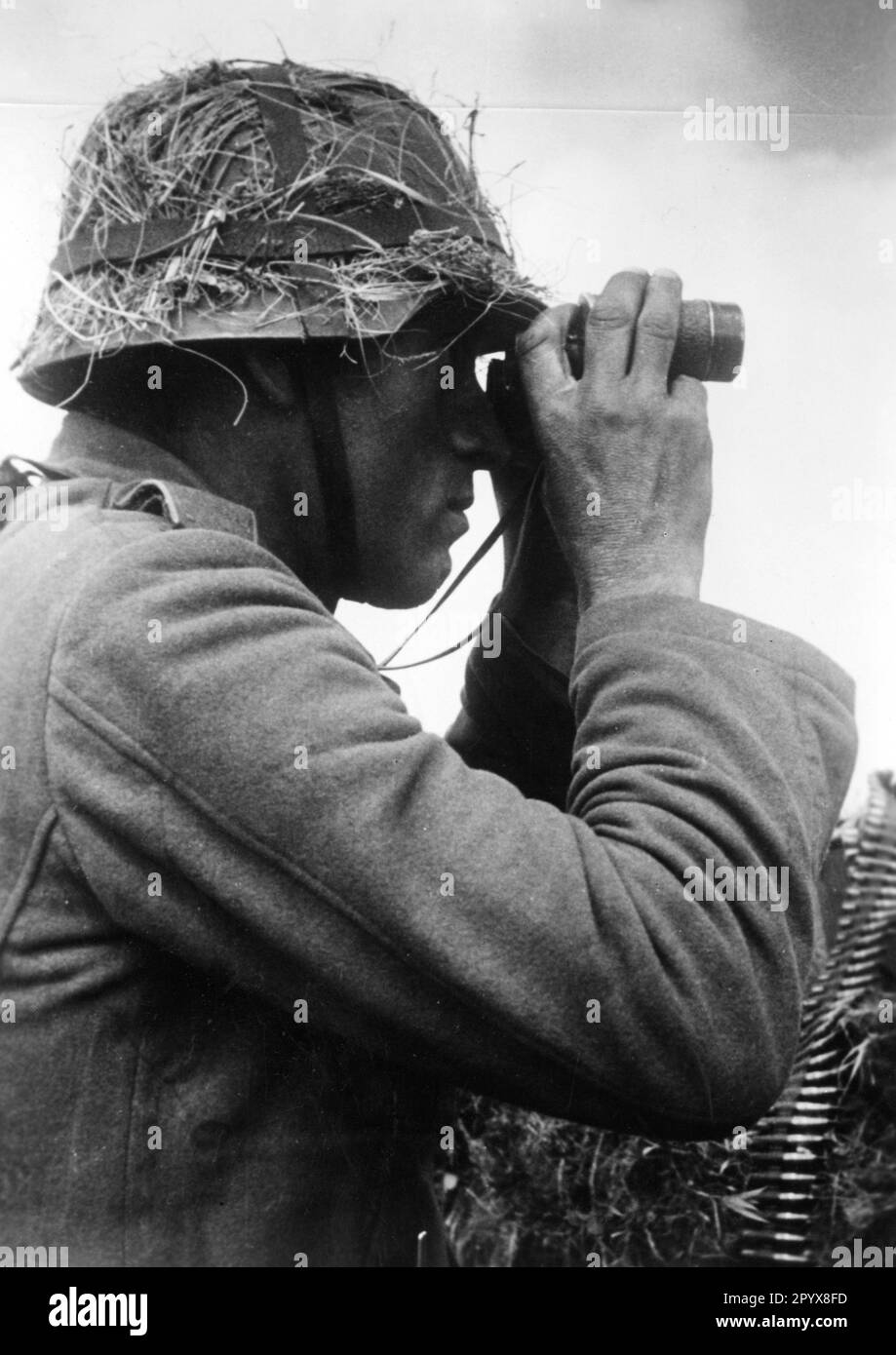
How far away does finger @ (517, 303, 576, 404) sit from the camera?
58.2 inches


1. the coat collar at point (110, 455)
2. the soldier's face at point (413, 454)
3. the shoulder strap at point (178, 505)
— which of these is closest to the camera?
the shoulder strap at point (178, 505)

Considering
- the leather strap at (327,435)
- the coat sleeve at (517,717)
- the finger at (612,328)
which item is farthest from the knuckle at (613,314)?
the coat sleeve at (517,717)

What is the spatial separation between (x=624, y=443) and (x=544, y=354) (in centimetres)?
16

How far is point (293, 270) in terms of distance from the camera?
1387 mm

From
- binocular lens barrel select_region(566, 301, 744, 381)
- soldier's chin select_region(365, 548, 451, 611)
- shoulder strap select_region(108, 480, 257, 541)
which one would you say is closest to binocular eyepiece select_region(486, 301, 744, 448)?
binocular lens barrel select_region(566, 301, 744, 381)

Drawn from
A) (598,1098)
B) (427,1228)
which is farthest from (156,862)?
(427,1228)

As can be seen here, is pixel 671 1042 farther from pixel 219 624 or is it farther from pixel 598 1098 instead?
pixel 219 624

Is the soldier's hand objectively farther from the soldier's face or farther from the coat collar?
the coat collar

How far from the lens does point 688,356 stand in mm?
1515

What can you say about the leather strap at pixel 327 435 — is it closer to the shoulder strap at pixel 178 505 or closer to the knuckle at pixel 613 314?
the shoulder strap at pixel 178 505

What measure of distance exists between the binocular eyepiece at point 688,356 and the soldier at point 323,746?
0.11 ft

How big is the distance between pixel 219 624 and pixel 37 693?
171 millimetres

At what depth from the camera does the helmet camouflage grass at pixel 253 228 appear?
1.38 metres

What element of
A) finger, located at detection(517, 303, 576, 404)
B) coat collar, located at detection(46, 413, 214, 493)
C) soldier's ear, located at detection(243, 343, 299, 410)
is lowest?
coat collar, located at detection(46, 413, 214, 493)
